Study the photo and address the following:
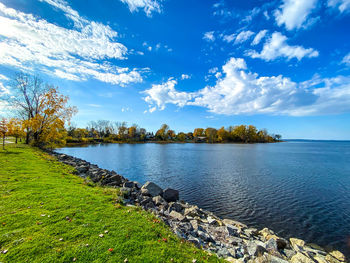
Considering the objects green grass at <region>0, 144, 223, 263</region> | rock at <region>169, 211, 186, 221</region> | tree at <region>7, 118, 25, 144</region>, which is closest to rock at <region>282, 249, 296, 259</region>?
green grass at <region>0, 144, 223, 263</region>

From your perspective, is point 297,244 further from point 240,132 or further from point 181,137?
point 240,132

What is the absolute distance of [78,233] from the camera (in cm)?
520

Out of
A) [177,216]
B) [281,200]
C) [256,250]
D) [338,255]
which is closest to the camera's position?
[256,250]

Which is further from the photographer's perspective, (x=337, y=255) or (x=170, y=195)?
(x=170, y=195)

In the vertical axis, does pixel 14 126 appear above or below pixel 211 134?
below

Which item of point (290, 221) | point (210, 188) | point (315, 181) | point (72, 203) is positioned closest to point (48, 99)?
point (72, 203)

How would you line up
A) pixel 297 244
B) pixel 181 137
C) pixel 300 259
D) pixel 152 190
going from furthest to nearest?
pixel 181 137, pixel 152 190, pixel 297 244, pixel 300 259

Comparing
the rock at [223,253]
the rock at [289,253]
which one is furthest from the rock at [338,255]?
the rock at [223,253]

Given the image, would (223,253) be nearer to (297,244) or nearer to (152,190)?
(297,244)

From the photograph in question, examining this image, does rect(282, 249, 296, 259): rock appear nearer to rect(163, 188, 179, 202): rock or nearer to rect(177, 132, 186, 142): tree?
rect(163, 188, 179, 202): rock

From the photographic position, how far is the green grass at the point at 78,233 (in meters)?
4.36

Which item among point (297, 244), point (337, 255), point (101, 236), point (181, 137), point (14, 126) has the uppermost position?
point (181, 137)

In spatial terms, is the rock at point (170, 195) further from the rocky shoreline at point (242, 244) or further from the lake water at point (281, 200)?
the rocky shoreline at point (242, 244)

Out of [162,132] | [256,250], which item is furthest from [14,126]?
[162,132]
